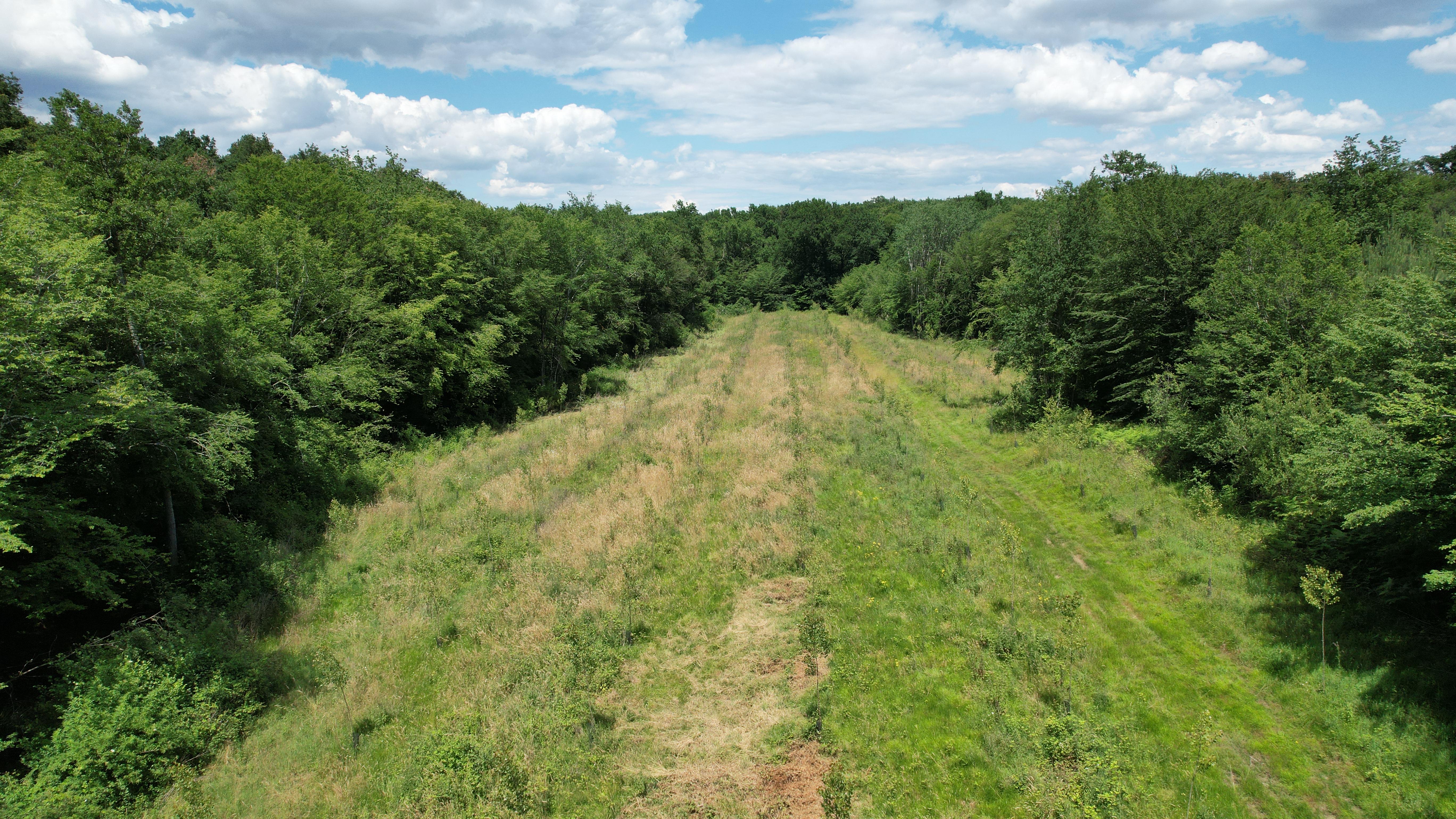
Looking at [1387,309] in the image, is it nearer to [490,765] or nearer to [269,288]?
[490,765]

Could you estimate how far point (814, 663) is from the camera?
1056 centimetres

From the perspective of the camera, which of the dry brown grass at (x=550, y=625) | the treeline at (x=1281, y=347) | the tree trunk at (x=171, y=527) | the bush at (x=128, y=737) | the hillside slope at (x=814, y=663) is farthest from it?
the tree trunk at (x=171, y=527)

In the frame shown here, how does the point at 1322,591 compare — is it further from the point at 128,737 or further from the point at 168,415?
the point at 168,415

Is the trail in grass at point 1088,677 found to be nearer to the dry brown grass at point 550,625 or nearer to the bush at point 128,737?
the dry brown grass at point 550,625

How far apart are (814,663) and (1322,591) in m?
9.08

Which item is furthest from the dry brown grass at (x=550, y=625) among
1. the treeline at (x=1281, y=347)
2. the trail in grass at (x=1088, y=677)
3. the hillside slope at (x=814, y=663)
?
the treeline at (x=1281, y=347)

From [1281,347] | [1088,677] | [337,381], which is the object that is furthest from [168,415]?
[1281,347]

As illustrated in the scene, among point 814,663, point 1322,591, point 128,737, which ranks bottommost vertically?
point 814,663

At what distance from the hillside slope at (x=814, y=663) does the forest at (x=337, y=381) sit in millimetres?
1216

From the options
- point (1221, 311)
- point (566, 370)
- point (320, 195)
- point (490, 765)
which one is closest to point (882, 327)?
point (566, 370)

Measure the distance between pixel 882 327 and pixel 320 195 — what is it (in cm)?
5216

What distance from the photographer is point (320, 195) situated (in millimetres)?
24766

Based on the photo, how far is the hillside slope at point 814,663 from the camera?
8109mm

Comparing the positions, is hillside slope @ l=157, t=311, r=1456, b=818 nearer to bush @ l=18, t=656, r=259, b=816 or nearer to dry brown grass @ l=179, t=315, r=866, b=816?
dry brown grass @ l=179, t=315, r=866, b=816
